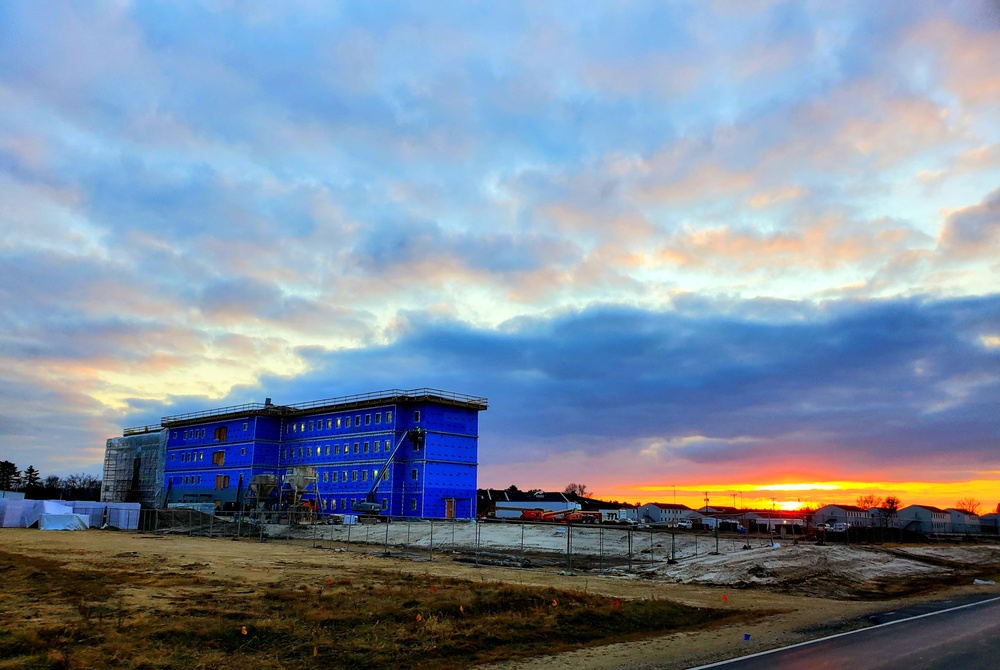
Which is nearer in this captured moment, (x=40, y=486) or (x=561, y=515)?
(x=561, y=515)

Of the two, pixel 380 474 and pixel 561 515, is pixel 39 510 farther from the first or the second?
pixel 561 515

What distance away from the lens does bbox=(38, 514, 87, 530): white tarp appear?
63719 millimetres

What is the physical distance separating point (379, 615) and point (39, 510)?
63905mm

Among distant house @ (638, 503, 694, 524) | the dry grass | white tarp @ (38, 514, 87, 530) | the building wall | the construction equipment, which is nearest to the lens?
the dry grass

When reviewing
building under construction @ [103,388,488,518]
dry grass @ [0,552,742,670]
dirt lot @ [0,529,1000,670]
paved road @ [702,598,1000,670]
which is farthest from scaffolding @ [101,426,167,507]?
paved road @ [702,598,1000,670]

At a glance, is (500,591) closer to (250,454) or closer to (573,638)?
(573,638)

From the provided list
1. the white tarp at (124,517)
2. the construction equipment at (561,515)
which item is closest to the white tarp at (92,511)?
the white tarp at (124,517)

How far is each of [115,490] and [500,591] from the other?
126m

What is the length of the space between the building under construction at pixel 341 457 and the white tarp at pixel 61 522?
57.0 ft

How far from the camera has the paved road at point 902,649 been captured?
13.7 metres

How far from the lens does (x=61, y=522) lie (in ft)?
212

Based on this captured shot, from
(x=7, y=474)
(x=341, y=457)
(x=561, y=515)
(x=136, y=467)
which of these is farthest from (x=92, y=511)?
(x=7, y=474)

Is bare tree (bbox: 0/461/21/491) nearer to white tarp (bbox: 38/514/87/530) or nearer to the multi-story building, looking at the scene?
the multi-story building

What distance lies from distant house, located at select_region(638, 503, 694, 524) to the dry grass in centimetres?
14186
